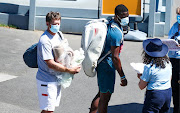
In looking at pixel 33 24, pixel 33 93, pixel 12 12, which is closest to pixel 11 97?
pixel 33 93

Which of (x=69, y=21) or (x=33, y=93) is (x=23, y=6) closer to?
(x=69, y=21)

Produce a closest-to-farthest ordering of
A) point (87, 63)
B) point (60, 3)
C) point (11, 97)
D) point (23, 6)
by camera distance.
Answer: point (87, 63) → point (11, 97) → point (23, 6) → point (60, 3)

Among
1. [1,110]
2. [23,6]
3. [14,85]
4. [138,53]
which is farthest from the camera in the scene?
[23,6]

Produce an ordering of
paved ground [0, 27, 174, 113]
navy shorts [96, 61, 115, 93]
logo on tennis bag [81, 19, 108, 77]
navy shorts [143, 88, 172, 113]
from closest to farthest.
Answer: navy shorts [143, 88, 172, 113]
logo on tennis bag [81, 19, 108, 77]
navy shorts [96, 61, 115, 93]
paved ground [0, 27, 174, 113]

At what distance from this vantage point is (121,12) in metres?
5.94

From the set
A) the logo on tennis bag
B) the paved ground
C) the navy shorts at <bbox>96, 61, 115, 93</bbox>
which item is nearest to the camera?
the logo on tennis bag

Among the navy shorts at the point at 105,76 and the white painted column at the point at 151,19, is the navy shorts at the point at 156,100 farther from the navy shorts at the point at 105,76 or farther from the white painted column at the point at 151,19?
the white painted column at the point at 151,19

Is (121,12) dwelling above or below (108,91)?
above

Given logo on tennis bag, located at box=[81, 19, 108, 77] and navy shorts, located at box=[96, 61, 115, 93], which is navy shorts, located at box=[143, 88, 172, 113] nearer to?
navy shorts, located at box=[96, 61, 115, 93]

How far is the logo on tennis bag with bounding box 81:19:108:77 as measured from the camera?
582 centimetres

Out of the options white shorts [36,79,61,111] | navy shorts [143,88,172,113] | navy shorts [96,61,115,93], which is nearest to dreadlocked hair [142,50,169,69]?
navy shorts [143,88,172,113]

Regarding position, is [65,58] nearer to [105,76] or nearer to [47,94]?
[47,94]

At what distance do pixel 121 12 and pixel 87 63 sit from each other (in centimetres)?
93

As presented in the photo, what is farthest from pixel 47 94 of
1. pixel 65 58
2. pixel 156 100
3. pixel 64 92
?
pixel 64 92
